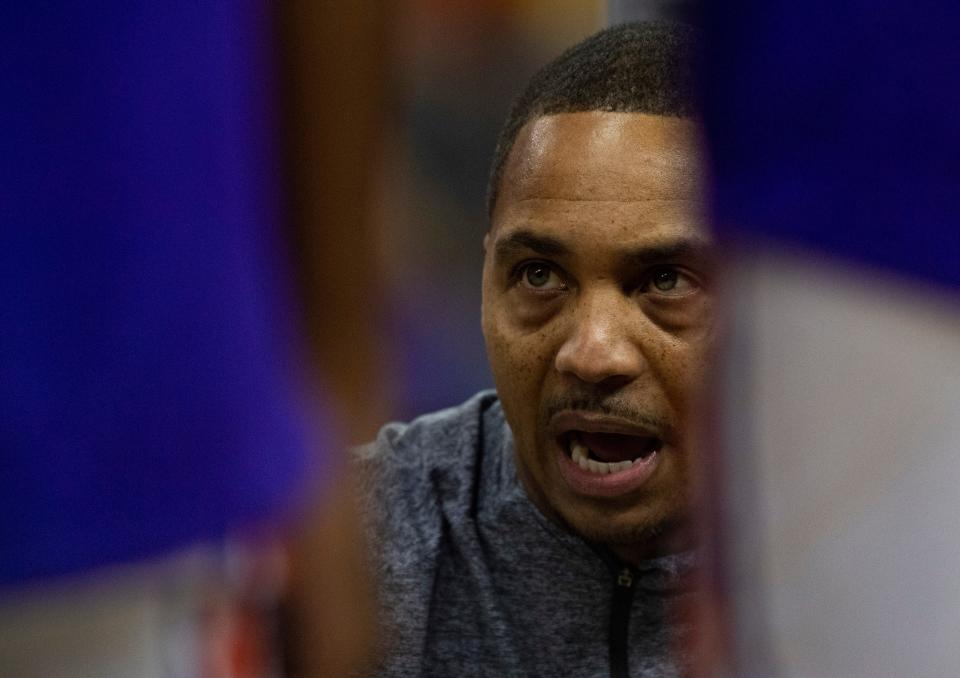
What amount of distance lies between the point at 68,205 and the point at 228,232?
9 cm

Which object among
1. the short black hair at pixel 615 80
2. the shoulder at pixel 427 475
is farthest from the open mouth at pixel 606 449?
the short black hair at pixel 615 80

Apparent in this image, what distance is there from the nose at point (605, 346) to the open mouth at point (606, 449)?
0.10 metres

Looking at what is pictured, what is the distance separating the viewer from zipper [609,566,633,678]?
169 cm

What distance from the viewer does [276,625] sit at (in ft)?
2.73

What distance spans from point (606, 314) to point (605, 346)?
0.13 feet

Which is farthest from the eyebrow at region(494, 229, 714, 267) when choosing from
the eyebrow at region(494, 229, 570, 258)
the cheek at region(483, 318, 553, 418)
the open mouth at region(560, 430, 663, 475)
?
the open mouth at region(560, 430, 663, 475)

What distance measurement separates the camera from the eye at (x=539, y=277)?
1.69 m

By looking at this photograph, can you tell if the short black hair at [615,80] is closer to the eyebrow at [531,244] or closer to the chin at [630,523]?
the eyebrow at [531,244]

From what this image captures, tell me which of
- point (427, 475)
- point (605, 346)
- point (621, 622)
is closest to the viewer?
point (605, 346)

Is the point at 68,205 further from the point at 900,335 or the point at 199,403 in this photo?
the point at 900,335

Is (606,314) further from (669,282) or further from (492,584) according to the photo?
(492,584)

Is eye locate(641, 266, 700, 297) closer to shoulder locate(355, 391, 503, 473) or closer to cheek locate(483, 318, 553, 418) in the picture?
cheek locate(483, 318, 553, 418)

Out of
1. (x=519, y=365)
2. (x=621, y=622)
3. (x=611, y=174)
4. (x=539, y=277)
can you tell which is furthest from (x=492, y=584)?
(x=611, y=174)

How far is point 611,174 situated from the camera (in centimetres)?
165
